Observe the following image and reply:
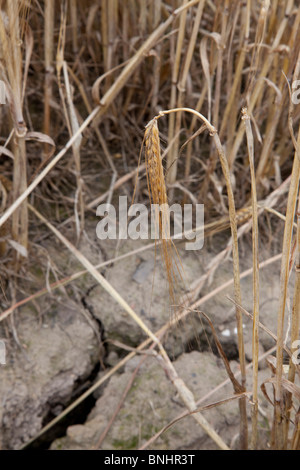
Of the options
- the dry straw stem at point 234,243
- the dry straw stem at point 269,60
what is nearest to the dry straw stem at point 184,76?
the dry straw stem at point 269,60

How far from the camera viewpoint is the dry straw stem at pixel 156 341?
106 cm

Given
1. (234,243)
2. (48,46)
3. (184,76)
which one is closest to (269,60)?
(184,76)

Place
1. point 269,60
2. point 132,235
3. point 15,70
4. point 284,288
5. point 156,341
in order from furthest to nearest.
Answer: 1. point 132,235
2. point 269,60
3. point 156,341
4. point 15,70
5. point 284,288

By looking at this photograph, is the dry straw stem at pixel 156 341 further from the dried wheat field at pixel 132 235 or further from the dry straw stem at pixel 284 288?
the dry straw stem at pixel 284 288

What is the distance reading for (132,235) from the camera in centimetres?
147

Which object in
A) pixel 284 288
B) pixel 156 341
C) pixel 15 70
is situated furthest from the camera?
pixel 156 341

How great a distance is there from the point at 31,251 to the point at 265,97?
0.74m

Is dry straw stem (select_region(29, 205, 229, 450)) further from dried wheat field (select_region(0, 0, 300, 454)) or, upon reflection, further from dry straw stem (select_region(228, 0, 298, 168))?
dry straw stem (select_region(228, 0, 298, 168))

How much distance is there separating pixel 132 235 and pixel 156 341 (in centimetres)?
38

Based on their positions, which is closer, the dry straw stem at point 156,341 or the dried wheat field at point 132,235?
the dry straw stem at point 156,341

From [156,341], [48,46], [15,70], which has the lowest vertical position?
[156,341]

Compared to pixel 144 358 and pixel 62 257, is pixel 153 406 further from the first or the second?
pixel 62 257

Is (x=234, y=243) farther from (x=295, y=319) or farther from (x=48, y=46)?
(x=48, y=46)

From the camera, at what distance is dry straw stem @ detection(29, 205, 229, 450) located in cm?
106
